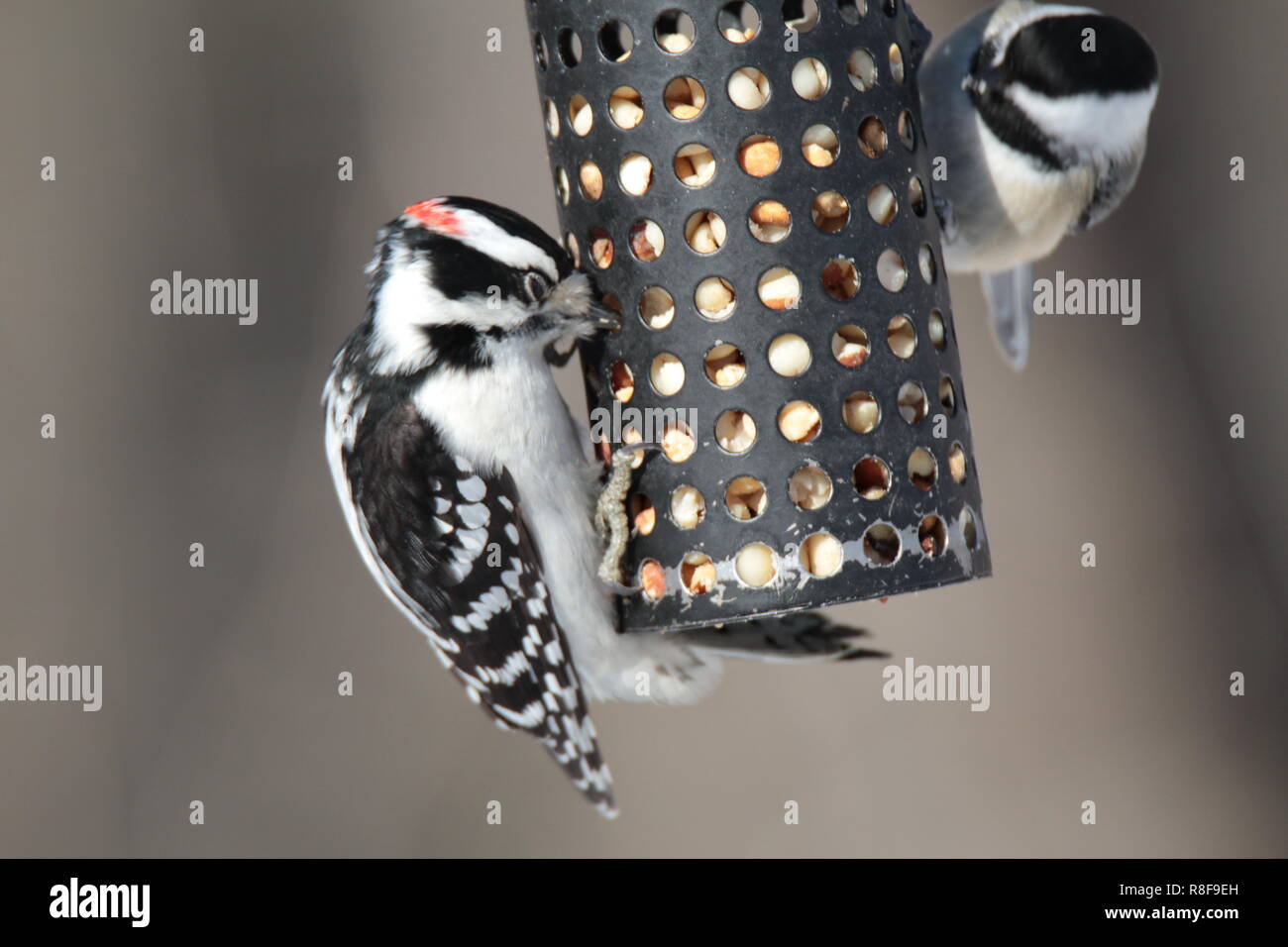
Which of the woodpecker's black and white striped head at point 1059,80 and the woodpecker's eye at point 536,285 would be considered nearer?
the woodpecker's eye at point 536,285

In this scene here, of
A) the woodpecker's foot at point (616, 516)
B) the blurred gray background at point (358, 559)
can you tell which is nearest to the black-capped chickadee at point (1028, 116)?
the woodpecker's foot at point (616, 516)

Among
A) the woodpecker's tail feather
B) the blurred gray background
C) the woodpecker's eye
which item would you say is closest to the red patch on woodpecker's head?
the woodpecker's eye

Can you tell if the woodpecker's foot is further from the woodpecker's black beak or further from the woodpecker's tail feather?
the woodpecker's tail feather

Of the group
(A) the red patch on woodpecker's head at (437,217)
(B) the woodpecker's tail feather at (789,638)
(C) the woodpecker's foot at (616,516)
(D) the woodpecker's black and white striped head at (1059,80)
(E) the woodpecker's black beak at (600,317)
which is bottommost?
(B) the woodpecker's tail feather at (789,638)

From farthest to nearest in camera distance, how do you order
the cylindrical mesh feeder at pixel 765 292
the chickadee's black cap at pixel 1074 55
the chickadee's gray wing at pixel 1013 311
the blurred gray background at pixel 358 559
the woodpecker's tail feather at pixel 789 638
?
the blurred gray background at pixel 358 559 < the chickadee's gray wing at pixel 1013 311 < the woodpecker's tail feather at pixel 789 638 < the chickadee's black cap at pixel 1074 55 < the cylindrical mesh feeder at pixel 765 292

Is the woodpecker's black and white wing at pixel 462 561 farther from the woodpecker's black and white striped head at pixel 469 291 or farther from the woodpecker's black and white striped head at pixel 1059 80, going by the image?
the woodpecker's black and white striped head at pixel 1059 80
